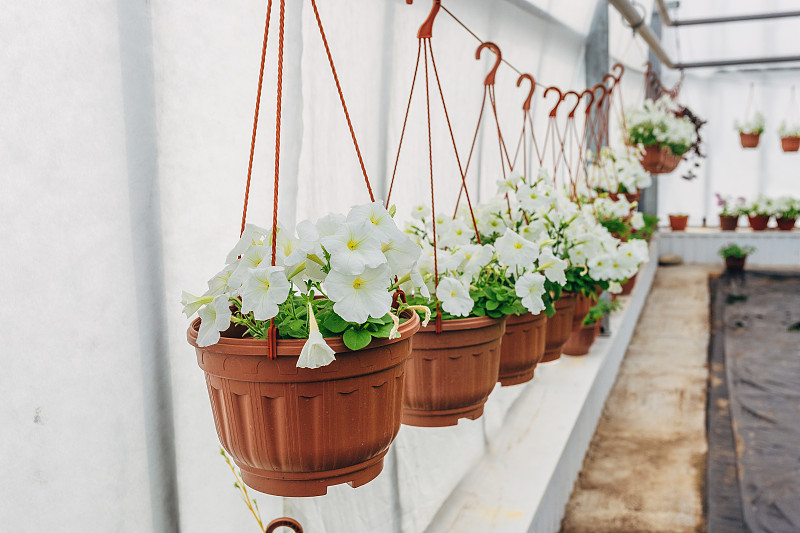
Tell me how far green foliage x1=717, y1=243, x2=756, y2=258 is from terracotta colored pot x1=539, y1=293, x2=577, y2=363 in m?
5.72

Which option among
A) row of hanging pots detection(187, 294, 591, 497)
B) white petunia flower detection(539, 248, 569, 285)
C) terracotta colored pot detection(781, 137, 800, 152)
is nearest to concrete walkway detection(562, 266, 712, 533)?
white petunia flower detection(539, 248, 569, 285)

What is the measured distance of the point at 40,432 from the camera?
0.67 meters

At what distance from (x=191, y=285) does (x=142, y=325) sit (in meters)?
0.09

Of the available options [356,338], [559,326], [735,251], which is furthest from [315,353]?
[735,251]

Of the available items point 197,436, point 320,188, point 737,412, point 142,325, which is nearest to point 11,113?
point 142,325

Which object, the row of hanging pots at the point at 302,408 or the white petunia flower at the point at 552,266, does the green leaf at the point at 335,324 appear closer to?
the row of hanging pots at the point at 302,408

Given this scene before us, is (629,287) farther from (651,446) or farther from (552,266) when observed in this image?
(552,266)

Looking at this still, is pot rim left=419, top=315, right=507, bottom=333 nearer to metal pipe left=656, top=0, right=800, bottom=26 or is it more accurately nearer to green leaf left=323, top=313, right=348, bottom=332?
green leaf left=323, top=313, right=348, bottom=332

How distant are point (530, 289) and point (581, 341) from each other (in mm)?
1986

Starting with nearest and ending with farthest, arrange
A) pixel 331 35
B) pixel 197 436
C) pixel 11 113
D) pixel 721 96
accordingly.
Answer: pixel 11 113 < pixel 197 436 < pixel 331 35 < pixel 721 96

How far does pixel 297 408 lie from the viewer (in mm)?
677

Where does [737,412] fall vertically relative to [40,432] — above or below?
below

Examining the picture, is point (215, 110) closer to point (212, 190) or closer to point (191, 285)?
point (212, 190)

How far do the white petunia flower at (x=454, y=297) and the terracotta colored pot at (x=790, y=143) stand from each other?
6.70m
